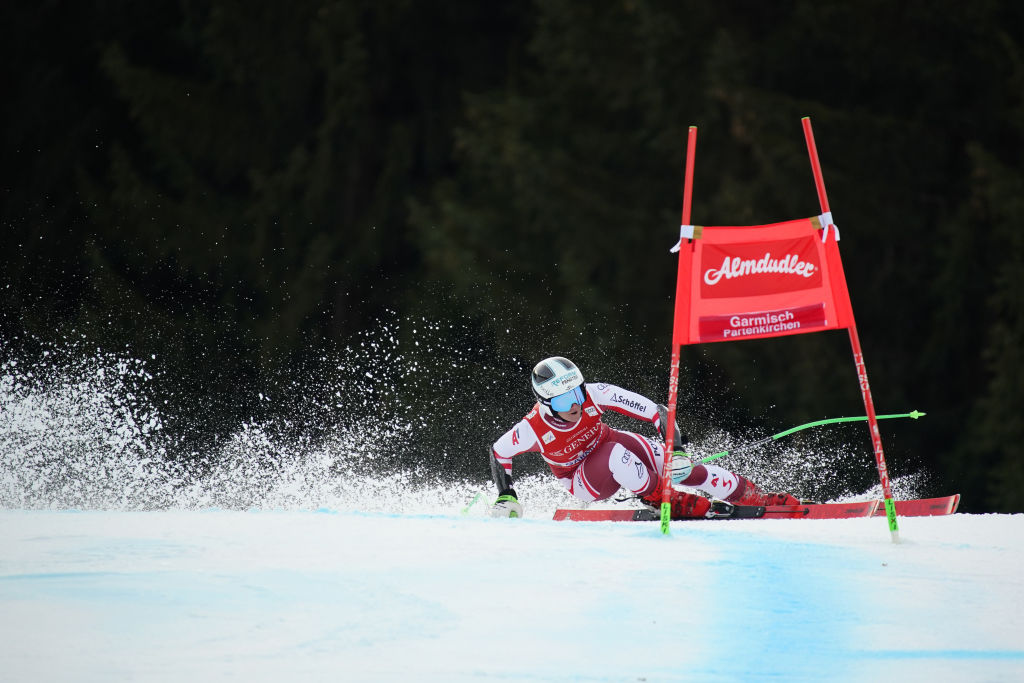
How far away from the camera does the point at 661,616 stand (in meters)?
4.52

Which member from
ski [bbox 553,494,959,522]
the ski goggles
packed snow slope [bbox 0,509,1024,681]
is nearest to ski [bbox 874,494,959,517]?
ski [bbox 553,494,959,522]

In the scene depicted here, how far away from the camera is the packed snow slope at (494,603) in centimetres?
405

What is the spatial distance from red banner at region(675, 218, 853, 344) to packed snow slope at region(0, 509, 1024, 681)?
92 cm

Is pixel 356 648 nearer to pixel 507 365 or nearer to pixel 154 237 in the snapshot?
pixel 507 365

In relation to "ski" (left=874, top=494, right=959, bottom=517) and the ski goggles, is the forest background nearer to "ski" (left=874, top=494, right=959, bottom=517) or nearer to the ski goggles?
"ski" (left=874, top=494, right=959, bottom=517)

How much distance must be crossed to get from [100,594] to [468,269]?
13782mm

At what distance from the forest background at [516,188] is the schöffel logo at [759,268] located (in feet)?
32.2

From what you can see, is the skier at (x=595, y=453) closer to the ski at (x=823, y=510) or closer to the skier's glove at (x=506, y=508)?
the skier's glove at (x=506, y=508)

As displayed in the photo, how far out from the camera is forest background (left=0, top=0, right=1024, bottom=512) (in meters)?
16.5

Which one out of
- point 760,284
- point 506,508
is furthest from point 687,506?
point 760,284

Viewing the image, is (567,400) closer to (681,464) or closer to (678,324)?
(681,464)

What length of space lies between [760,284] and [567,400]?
1.88 meters

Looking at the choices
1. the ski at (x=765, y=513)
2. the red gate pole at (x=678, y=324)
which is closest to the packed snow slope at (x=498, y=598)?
the red gate pole at (x=678, y=324)

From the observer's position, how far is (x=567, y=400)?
24.4 ft
